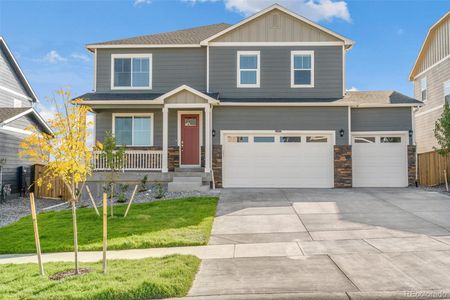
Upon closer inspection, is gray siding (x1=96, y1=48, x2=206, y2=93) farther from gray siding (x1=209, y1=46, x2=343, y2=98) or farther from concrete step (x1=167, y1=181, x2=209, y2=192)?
concrete step (x1=167, y1=181, x2=209, y2=192)

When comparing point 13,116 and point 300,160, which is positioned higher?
point 13,116

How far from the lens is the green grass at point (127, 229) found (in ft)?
26.6

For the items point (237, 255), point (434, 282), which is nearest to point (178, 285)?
point (237, 255)

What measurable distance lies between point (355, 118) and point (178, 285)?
13685mm

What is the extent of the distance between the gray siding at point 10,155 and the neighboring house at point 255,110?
14.3ft

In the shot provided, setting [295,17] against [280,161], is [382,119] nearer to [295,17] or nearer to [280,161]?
[280,161]

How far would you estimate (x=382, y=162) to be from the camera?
1662cm

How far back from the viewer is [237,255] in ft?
22.8

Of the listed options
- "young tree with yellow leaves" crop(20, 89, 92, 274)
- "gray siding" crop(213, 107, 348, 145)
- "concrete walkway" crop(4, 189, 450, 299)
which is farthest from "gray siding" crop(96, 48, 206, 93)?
"young tree with yellow leaves" crop(20, 89, 92, 274)

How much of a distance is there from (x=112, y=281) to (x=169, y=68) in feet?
45.7

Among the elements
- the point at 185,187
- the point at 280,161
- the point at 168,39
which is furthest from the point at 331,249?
the point at 168,39

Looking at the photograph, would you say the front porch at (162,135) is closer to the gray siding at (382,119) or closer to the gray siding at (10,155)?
the gray siding at (10,155)

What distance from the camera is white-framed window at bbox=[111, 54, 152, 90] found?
18031 mm

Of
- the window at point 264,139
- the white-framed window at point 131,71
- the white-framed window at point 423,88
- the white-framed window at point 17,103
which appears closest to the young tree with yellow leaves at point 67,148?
the window at point 264,139
